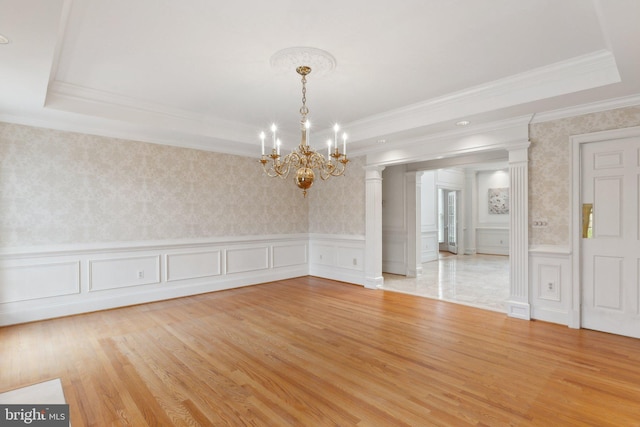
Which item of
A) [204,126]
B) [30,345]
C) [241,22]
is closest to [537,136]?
[241,22]

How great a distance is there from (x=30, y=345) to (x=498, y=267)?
29.2 feet

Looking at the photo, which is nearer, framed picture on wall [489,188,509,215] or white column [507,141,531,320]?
Answer: white column [507,141,531,320]

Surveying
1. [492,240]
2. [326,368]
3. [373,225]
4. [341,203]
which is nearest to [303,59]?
[326,368]

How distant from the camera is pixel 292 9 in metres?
2.44

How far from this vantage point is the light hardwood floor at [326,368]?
7.25ft

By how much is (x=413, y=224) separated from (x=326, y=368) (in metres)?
4.94

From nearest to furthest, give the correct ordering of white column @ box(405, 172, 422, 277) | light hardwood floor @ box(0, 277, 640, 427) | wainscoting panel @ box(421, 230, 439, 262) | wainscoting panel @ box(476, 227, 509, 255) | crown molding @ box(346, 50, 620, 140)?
light hardwood floor @ box(0, 277, 640, 427) → crown molding @ box(346, 50, 620, 140) → white column @ box(405, 172, 422, 277) → wainscoting panel @ box(421, 230, 439, 262) → wainscoting panel @ box(476, 227, 509, 255)

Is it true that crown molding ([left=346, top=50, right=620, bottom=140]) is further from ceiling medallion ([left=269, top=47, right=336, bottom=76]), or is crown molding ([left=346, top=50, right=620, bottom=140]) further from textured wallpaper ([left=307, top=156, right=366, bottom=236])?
ceiling medallion ([left=269, top=47, right=336, bottom=76])

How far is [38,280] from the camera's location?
4.21m

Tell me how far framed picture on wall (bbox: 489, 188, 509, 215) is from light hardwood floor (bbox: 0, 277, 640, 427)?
24.8 ft

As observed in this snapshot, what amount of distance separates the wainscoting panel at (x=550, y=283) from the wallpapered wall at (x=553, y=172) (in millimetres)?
143

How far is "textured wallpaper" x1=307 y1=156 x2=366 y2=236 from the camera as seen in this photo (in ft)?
20.7

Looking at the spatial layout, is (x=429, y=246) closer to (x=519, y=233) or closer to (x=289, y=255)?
(x=289, y=255)

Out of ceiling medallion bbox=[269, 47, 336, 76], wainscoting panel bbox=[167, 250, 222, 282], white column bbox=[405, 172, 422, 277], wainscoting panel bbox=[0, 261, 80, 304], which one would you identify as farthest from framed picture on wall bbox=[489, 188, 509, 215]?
wainscoting panel bbox=[0, 261, 80, 304]
